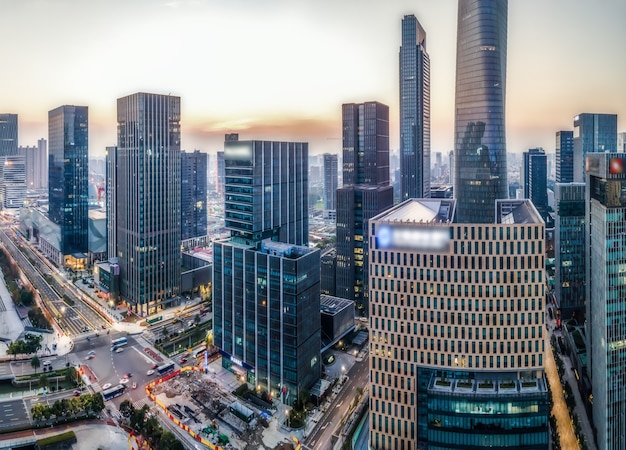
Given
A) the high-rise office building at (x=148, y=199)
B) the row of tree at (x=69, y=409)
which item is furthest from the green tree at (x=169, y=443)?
the high-rise office building at (x=148, y=199)

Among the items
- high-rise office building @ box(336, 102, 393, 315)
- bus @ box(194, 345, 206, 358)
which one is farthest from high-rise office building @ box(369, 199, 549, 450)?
high-rise office building @ box(336, 102, 393, 315)

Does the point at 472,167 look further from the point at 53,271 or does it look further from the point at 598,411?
the point at 53,271

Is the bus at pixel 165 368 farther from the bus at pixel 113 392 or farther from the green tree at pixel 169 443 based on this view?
the green tree at pixel 169 443

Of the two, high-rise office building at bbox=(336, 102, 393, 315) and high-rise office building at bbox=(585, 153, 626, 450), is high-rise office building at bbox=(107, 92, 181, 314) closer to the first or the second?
high-rise office building at bbox=(336, 102, 393, 315)

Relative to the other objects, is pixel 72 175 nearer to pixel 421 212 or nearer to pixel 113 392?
pixel 113 392

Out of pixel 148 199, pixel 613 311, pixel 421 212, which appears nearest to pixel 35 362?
pixel 148 199

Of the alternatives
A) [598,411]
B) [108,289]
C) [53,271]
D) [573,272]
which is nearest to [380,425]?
[598,411]
